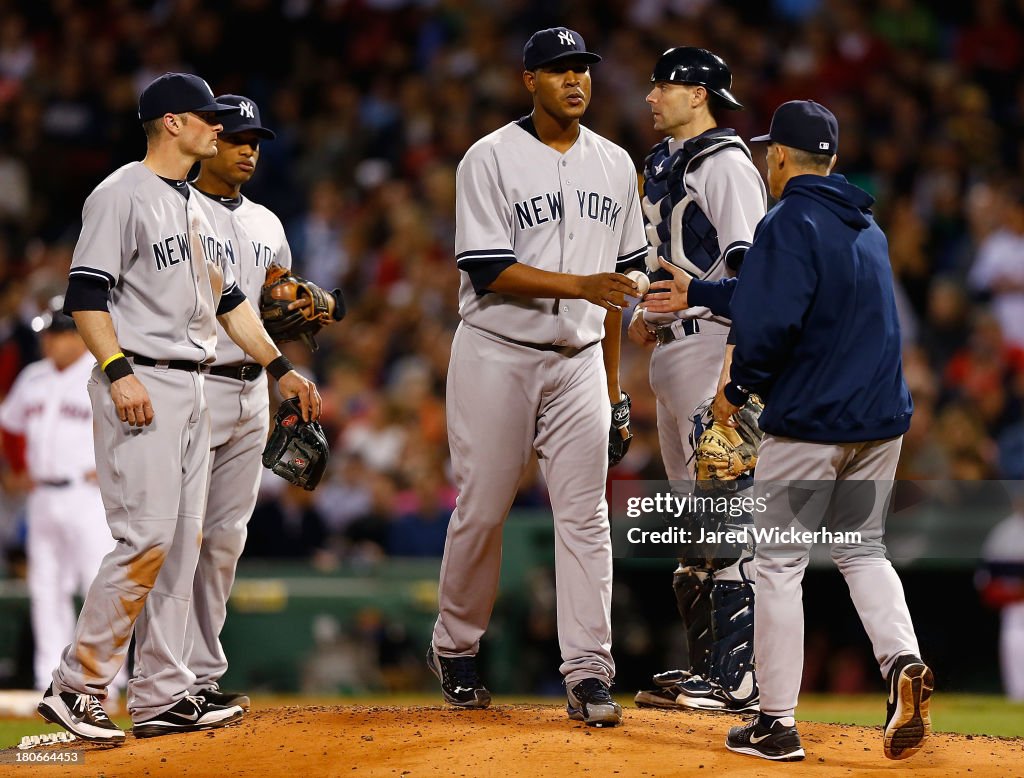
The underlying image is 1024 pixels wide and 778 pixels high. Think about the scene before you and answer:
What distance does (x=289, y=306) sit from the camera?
5.91m

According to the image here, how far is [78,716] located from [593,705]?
180 centimetres

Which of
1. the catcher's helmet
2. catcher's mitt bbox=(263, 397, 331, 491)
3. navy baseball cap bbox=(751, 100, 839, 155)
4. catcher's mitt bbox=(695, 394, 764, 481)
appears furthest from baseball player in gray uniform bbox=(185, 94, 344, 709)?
navy baseball cap bbox=(751, 100, 839, 155)

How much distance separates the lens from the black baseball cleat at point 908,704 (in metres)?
4.65

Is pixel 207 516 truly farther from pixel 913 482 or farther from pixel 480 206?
pixel 913 482

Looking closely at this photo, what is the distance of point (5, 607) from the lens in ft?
30.4

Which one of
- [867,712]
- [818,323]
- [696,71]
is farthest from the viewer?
[867,712]

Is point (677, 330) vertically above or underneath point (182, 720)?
above

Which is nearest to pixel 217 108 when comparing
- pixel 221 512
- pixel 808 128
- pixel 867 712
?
pixel 221 512

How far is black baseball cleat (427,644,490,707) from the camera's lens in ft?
18.2

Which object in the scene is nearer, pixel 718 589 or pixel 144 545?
pixel 144 545

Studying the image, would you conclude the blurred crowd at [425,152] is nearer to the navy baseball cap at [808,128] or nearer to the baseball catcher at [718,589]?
the baseball catcher at [718,589]

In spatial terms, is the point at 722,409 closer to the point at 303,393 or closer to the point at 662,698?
the point at 662,698

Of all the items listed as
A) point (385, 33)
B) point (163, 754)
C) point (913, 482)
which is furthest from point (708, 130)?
point (385, 33)

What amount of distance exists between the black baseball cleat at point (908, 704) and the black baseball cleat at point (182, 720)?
2.37 meters
